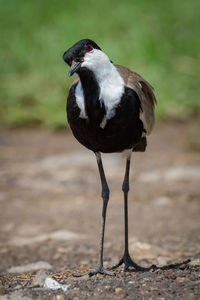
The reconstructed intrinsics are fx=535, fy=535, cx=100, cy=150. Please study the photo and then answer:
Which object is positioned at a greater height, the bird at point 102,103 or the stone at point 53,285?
the bird at point 102,103

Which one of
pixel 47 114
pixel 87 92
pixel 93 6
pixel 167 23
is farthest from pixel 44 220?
pixel 93 6

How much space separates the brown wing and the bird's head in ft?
0.91

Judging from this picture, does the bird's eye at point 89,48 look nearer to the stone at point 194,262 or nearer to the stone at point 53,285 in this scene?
the stone at point 53,285

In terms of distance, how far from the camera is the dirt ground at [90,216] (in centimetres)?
330

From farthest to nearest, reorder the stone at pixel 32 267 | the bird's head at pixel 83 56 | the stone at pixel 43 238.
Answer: the stone at pixel 43 238, the stone at pixel 32 267, the bird's head at pixel 83 56

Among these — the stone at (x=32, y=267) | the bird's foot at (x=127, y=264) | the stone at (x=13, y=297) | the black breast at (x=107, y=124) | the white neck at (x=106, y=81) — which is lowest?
the stone at (x=32, y=267)

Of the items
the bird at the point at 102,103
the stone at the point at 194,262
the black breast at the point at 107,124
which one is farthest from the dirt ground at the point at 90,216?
the black breast at the point at 107,124

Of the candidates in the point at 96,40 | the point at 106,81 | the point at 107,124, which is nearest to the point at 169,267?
the point at 107,124

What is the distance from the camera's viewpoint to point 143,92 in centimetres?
391

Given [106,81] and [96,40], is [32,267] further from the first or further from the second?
[96,40]

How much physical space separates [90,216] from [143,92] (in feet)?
7.36

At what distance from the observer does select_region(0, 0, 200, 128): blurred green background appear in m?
9.09

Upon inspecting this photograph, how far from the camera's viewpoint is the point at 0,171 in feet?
22.6

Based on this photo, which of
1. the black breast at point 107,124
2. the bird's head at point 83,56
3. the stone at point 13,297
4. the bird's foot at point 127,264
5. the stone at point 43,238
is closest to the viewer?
the stone at point 13,297
